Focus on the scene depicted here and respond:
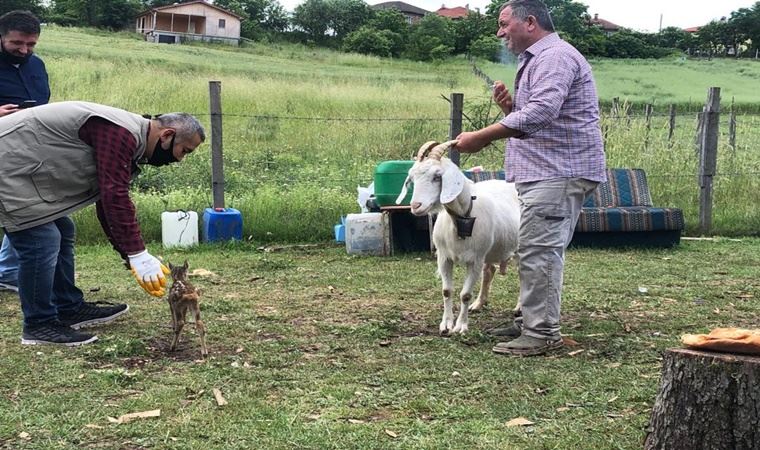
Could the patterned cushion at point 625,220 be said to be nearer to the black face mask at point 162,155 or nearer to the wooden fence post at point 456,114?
the wooden fence post at point 456,114

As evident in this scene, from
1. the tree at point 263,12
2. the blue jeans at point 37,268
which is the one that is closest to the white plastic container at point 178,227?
the blue jeans at point 37,268

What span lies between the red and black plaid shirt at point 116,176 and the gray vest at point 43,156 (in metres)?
0.06

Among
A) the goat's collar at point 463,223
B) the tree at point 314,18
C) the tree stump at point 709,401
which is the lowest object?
the tree stump at point 709,401

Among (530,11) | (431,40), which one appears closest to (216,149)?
(530,11)

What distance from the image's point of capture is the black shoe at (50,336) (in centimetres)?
488

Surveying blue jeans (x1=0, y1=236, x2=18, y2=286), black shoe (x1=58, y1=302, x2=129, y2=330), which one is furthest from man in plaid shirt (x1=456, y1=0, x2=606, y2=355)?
blue jeans (x1=0, y1=236, x2=18, y2=286)

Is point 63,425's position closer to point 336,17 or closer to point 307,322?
point 307,322

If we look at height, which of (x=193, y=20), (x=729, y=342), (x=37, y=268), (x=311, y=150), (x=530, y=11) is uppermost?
(x=193, y=20)

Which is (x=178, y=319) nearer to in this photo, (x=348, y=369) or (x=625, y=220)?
(x=348, y=369)

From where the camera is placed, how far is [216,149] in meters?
9.41

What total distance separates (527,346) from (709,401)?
1968 mm

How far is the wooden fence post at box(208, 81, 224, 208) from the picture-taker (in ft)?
30.9

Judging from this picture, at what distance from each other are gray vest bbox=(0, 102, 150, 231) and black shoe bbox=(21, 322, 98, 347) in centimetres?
72

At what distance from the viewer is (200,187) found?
10328mm
